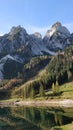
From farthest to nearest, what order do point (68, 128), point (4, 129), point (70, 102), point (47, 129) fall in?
point (70, 102) < point (4, 129) < point (47, 129) < point (68, 128)

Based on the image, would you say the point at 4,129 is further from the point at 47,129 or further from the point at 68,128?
the point at 68,128

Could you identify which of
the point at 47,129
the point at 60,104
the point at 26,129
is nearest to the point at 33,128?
the point at 26,129

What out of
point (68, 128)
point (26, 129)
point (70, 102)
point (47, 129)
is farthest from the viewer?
point (70, 102)

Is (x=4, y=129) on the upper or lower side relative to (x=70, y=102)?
lower

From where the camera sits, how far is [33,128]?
3853 inches

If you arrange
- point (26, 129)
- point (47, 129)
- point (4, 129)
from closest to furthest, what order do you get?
point (47, 129) < point (26, 129) < point (4, 129)

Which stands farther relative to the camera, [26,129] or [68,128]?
[26,129]

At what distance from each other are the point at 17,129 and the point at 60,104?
102m

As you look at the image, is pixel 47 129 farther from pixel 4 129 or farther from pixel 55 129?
pixel 4 129

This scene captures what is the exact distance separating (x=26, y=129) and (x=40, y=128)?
5.31 m

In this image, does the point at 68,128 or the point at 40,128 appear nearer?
the point at 68,128

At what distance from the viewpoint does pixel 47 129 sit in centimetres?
9069

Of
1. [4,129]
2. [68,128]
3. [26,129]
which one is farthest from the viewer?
[4,129]

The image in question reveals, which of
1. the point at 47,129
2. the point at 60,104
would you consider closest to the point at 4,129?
the point at 47,129
